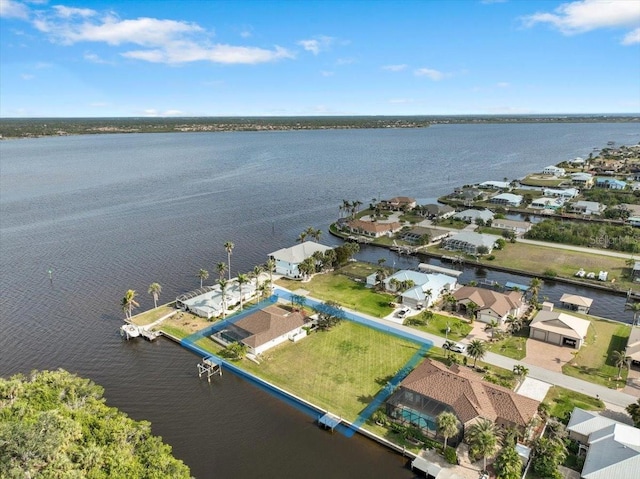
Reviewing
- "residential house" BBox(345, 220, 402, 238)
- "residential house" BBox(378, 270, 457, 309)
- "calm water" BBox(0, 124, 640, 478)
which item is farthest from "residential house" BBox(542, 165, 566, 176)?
"residential house" BBox(378, 270, 457, 309)

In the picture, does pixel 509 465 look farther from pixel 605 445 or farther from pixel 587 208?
pixel 587 208

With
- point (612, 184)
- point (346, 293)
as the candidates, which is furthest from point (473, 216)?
point (612, 184)

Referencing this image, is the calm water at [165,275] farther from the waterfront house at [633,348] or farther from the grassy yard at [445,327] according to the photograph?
the waterfront house at [633,348]

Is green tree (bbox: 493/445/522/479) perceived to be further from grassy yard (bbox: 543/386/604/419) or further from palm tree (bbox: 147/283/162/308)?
palm tree (bbox: 147/283/162/308)

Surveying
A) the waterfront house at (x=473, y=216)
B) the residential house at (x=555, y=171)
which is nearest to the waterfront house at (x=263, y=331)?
the waterfront house at (x=473, y=216)

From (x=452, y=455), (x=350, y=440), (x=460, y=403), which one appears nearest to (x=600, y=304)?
(x=460, y=403)

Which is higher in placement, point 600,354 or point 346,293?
point 346,293

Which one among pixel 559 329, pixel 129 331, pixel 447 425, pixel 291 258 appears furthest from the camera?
pixel 291 258
